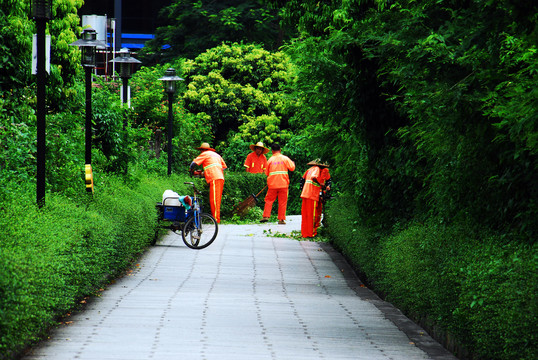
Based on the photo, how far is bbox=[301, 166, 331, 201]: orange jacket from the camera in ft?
63.4

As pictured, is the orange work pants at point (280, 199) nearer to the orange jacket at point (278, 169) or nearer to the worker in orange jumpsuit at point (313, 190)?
the orange jacket at point (278, 169)

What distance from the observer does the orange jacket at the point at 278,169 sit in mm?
23469

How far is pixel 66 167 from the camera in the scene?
13.3 m

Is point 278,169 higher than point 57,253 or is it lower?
lower

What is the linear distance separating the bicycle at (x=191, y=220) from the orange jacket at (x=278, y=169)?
688cm

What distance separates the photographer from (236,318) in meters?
8.48

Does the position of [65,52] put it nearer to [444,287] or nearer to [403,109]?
[403,109]

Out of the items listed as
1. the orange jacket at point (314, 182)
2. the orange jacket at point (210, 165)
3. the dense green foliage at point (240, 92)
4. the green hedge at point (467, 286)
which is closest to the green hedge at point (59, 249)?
the green hedge at point (467, 286)

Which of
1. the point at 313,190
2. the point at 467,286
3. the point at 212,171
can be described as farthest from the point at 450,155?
the point at 212,171

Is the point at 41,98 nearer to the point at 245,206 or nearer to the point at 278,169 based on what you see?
the point at 278,169

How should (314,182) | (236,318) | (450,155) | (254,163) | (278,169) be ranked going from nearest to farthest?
1. (450,155)
2. (236,318)
3. (314,182)
4. (278,169)
5. (254,163)

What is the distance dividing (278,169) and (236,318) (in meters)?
15.2

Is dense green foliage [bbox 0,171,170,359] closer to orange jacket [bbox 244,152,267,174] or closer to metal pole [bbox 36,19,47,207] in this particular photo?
metal pole [bbox 36,19,47,207]

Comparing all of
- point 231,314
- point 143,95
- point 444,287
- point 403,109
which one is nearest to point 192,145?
point 143,95
